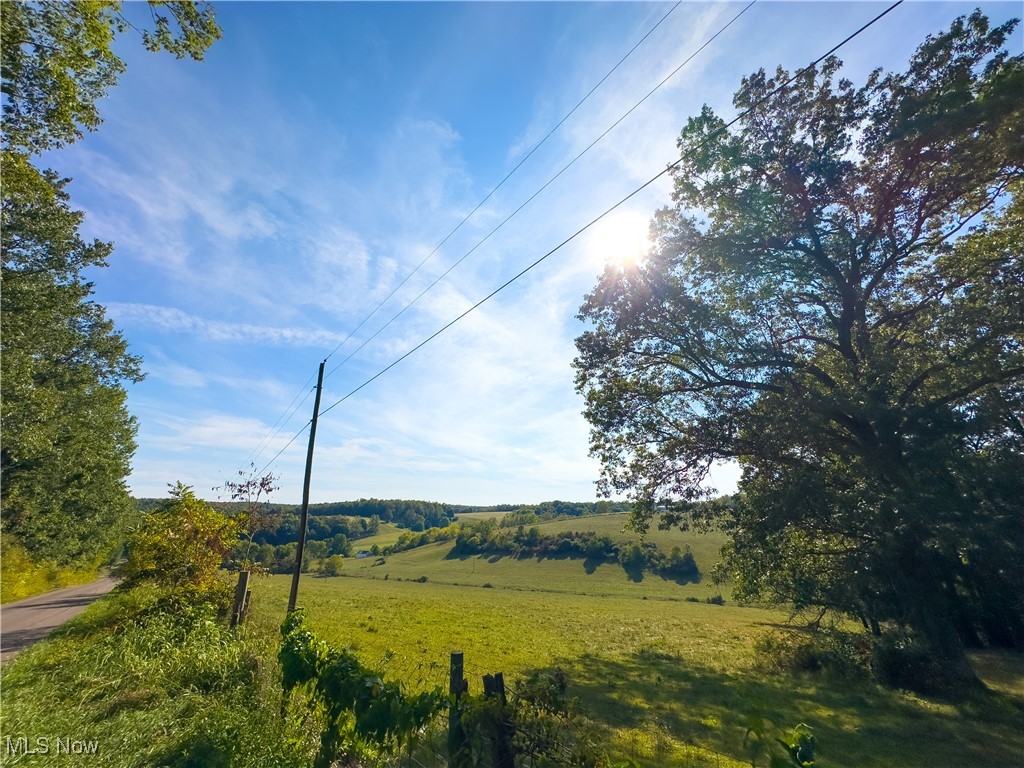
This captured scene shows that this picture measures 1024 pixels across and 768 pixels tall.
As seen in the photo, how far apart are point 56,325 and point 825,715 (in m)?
37.7

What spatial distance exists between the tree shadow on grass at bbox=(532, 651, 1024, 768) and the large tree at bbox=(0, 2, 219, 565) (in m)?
16.2

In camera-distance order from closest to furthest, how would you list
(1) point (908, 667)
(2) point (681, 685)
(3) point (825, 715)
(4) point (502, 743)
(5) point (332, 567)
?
1. (4) point (502, 743)
2. (3) point (825, 715)
3. (1) point (908, 667)
4. (2) point (681, 685)
5. (5) point (332, 567)

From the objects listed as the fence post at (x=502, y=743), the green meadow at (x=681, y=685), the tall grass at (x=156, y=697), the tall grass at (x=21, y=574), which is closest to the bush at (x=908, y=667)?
the green meadow at (x=681, y=685)

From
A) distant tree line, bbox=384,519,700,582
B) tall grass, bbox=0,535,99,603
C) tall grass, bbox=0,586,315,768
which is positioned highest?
tall grass, bbox=0,586,315,768

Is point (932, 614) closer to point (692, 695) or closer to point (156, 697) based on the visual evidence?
point (692, 695)

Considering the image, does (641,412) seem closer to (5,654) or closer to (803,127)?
(803,127)

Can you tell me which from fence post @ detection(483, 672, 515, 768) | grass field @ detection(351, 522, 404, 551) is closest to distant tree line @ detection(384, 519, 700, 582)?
grass field @ detection(351, 522, 404, 551)

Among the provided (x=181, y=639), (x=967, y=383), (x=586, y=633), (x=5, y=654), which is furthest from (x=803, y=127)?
(x=586, y=633)

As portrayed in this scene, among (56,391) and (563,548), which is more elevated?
(56,391)

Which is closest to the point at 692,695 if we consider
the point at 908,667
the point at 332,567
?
the point at 908,667

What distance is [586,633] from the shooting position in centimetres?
2708

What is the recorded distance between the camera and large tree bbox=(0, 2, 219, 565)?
744 cm

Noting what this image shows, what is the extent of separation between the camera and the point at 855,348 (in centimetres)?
1540

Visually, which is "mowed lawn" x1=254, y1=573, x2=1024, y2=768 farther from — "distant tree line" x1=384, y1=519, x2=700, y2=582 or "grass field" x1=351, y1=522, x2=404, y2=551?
"grass field" x1=351, y1=522, x2=404, y2=551
